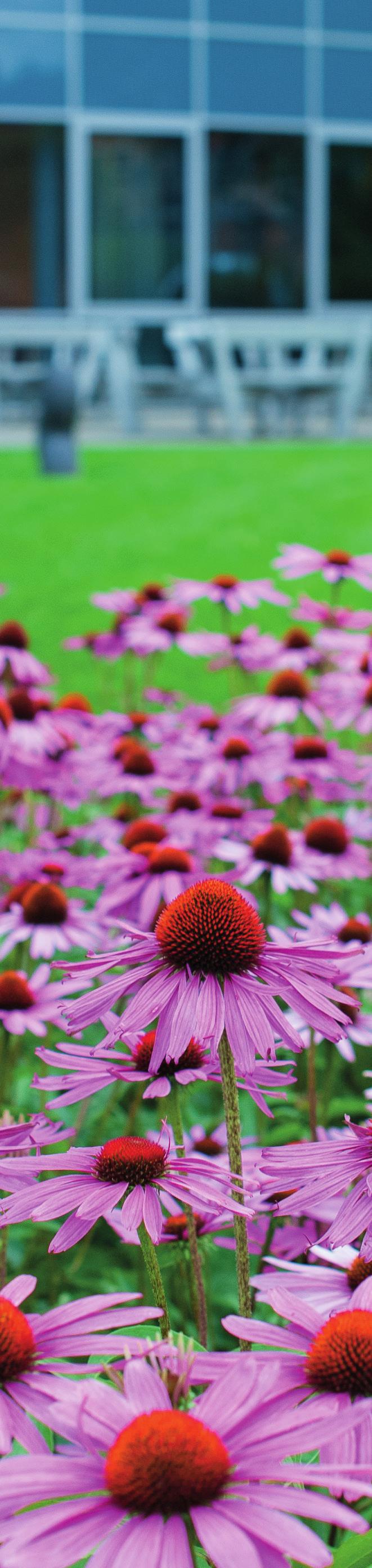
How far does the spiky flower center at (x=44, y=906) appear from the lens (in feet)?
5.15

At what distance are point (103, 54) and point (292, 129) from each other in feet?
6.48

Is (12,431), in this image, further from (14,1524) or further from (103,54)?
(14,1524)

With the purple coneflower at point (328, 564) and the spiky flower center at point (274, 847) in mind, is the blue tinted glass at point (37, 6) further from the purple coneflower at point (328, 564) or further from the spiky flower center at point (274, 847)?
the spiky flower center at point (274, 847)

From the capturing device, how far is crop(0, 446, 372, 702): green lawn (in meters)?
4.82

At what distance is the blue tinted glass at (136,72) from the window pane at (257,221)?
2.27 ft

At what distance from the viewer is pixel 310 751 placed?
7.29 feet

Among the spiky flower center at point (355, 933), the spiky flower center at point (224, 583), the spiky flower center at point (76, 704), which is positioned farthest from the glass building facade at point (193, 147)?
the spiky flower center at point (355, 933)

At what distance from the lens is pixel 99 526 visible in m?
6.45

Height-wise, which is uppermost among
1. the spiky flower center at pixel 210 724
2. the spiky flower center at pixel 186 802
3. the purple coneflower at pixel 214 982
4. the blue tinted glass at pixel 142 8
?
the blue tinted glass at pixel 142 8

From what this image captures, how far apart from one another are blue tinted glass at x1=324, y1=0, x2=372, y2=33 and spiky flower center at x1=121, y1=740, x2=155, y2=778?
1481 cm

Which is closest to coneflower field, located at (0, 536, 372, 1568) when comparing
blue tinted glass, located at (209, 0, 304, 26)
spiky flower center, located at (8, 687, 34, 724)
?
spiky flower center, located at (8, 687, 34, 724)

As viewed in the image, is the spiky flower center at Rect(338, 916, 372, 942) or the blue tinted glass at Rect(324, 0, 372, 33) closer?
the spiky flower center at Rect(338, 916, 372, 942)

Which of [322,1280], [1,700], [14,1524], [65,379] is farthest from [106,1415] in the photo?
[65,379]

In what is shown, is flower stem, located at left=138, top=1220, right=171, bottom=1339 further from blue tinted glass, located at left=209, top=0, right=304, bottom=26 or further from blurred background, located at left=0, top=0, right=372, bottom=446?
blue tinted glass, located at left=209, top=0, right=304, bottom=26
